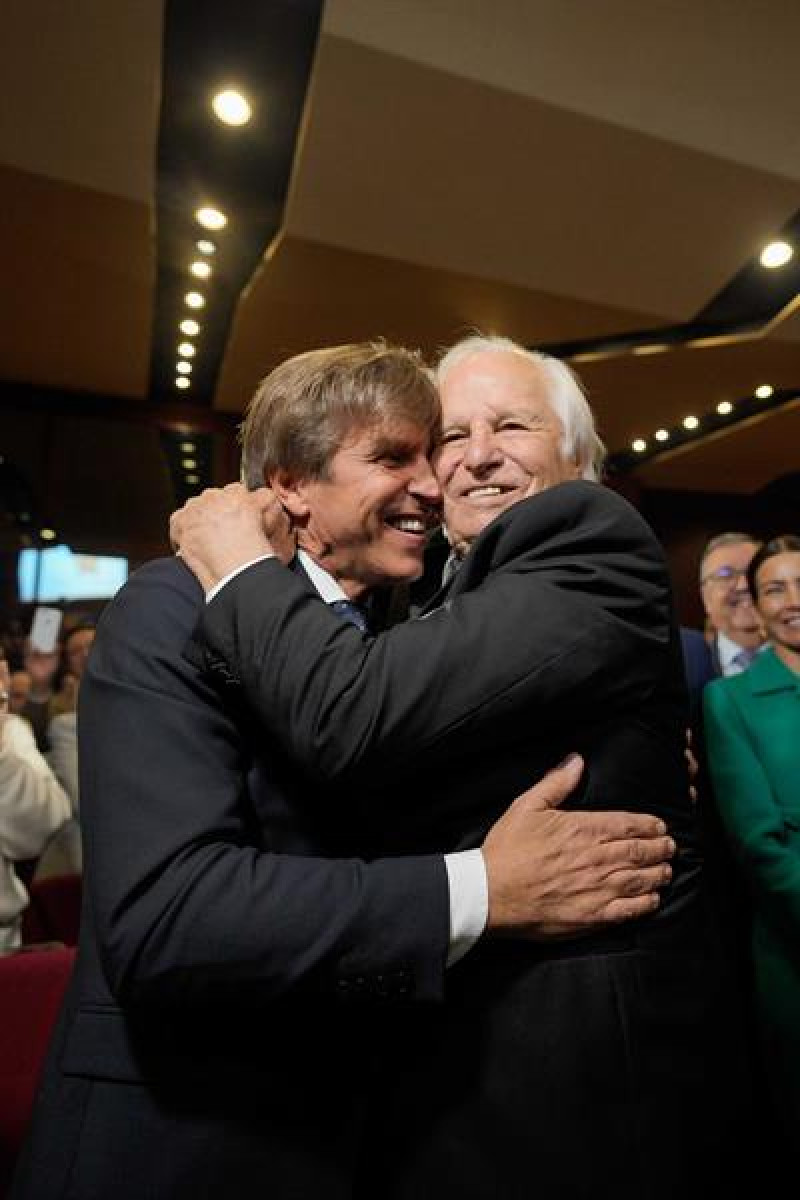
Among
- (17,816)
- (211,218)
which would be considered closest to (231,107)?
(211,218)

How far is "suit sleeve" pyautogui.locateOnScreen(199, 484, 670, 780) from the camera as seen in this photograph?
85 centimetres

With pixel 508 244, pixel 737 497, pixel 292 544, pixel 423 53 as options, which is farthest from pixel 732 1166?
pixel 737 497

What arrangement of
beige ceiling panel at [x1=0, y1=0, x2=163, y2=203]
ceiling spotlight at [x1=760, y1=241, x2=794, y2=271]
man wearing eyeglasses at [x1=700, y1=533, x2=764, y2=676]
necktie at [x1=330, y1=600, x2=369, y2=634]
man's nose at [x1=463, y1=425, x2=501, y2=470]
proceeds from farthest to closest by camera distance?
ceiling spotlight at [x1=760, y1=241, x2=794, y2=271] < man wearing eyeglasses at [x1=700, y1=533, x2=764, y2=676] < beige ceiling panel at [x1=0, y1=0, x2=163, y2=203] < man's nose at [x1=463, y1=425, x2=501, y2=470] < necktie at [x1=330, y1=600, x2=369, y2=634]

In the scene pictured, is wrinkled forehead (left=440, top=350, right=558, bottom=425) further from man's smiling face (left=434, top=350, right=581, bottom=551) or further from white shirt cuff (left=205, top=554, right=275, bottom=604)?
white shirt cuff (left=205, top=554, right=275, bottom=604)

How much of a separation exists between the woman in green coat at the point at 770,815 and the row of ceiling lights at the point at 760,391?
7.67 ft

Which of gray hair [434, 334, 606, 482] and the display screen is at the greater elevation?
the display screen

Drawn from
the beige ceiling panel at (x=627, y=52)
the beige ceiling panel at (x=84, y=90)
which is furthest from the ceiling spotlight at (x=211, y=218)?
the beige ceiling panel at (x=627, y=52)

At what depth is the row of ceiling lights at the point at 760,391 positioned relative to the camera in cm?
394

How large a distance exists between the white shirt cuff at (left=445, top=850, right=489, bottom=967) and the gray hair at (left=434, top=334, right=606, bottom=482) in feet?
2.65

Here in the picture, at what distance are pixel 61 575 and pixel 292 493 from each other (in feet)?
16.4

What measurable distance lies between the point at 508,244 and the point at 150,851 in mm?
3648

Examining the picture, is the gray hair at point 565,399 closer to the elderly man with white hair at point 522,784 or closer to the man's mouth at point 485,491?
the man's mouth at point 485,491

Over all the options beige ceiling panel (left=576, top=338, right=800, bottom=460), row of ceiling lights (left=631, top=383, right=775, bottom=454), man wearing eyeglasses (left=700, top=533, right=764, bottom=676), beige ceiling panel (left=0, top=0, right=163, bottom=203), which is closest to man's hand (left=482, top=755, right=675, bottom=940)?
man wearing eyeglasses (left=700, top=533, right=764, bottom=676)

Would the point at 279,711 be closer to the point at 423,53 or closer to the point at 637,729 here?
the point at 637,729
